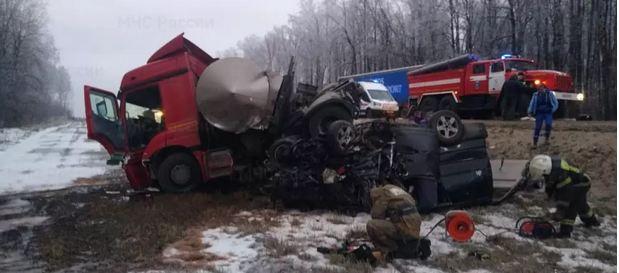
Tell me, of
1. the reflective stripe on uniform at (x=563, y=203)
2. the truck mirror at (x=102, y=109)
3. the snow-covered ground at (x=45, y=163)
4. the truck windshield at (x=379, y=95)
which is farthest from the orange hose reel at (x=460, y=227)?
the truck windshield at (x=379, y=95)

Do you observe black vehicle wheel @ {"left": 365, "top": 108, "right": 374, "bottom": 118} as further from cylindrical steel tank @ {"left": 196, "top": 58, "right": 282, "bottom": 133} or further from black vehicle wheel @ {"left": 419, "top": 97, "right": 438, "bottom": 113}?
cylindrical steel tank @ {"left": 196, "top": 58, "right": 282, "bottom": 133}

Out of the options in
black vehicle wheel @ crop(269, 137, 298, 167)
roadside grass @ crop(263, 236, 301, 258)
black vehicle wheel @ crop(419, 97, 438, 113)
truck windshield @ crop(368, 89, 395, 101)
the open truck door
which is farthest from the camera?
black vehicle wheel @ crop(419, 97, 438, 113)

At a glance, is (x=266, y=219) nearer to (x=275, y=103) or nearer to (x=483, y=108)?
(x=275, y=103)

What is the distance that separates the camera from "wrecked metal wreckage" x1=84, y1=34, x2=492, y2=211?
289 inches

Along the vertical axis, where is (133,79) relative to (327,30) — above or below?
below

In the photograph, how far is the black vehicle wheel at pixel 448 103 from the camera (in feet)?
59.4

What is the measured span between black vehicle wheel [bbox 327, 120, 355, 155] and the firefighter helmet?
2488 mm

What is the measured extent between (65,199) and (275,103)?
4.11m

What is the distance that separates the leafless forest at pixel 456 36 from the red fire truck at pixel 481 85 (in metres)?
4.61

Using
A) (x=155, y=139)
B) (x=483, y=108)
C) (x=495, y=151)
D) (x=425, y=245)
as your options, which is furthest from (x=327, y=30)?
(x=425, y=245)

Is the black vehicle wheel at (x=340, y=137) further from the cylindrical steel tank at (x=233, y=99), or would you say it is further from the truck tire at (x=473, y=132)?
the truck tire at (x=473, y=132)

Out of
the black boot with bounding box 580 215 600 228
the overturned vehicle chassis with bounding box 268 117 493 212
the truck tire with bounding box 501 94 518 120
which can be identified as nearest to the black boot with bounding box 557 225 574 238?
the black boot with bounding box 580 215 600 228

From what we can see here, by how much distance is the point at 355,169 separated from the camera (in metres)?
7.30

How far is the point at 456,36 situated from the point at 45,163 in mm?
27729
